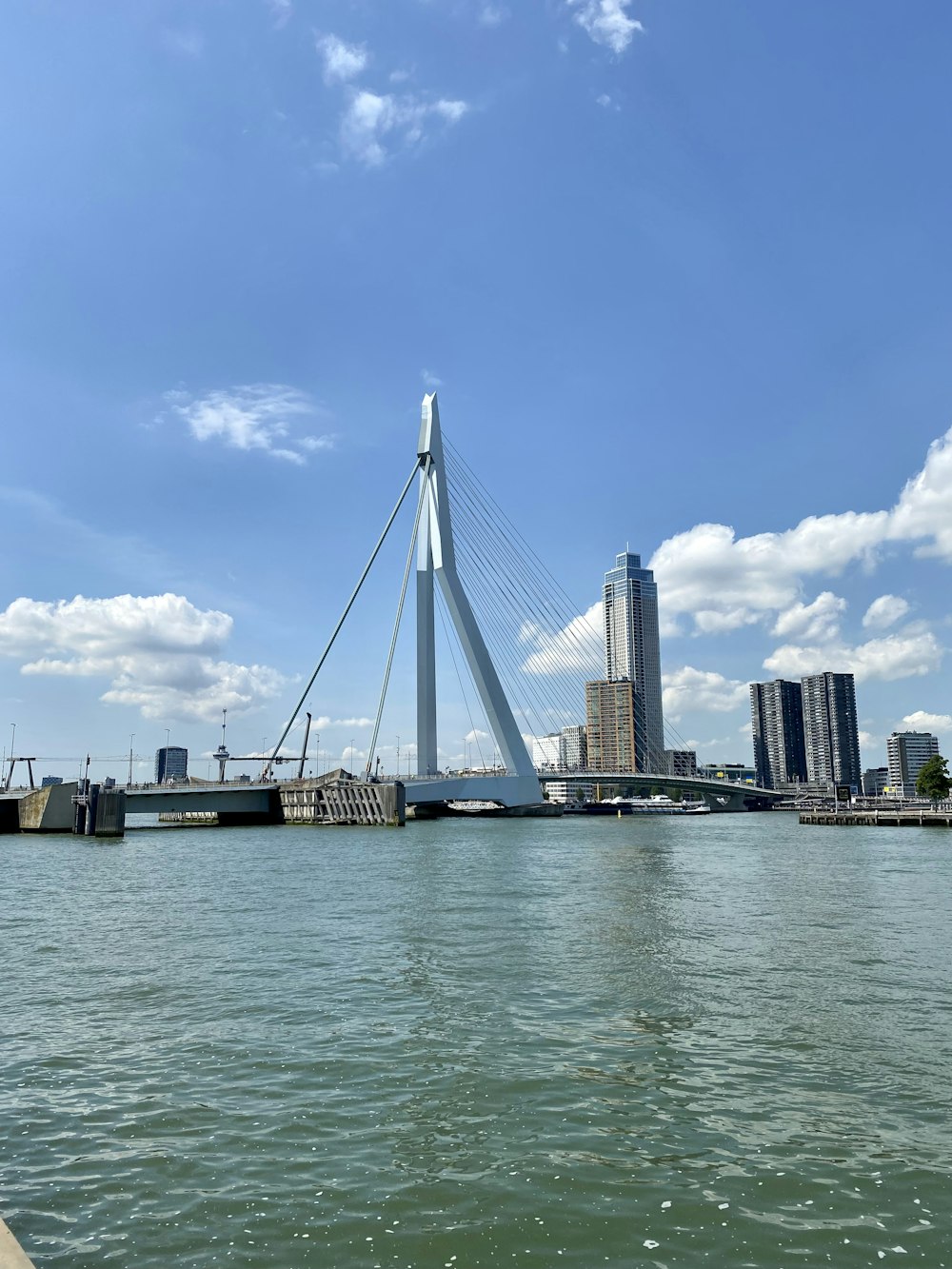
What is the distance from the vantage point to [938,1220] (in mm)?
6785

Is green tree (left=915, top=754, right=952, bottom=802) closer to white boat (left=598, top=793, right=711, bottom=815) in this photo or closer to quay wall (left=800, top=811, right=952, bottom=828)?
quay wall (left=800, top=811, right=952, bottom=828)

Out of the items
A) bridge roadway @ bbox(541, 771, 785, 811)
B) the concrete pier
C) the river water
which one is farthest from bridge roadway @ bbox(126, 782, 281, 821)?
the concrete pier

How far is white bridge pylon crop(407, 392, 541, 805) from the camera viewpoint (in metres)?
78.4

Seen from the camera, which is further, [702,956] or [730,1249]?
[702,956]

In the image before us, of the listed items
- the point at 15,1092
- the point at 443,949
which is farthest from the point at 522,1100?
the point at 443,949

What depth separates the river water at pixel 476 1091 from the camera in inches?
262

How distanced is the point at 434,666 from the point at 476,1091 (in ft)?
239

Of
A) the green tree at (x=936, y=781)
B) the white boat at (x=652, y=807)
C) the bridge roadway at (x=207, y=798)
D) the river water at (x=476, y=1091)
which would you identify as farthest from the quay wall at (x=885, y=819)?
the river water at (x=476, y=1091)

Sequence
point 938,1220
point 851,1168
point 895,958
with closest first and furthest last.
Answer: point 938,1220
point 851,1168
point 895,958

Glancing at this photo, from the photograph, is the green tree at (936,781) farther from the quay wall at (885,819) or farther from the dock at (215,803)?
the dock at (215,803)

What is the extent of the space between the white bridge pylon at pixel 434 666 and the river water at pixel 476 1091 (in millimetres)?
55846

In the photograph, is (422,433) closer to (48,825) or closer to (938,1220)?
(48,825)

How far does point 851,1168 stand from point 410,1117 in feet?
14.0

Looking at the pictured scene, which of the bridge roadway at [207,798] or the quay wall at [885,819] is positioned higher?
the bridge roadway at [207,798]
